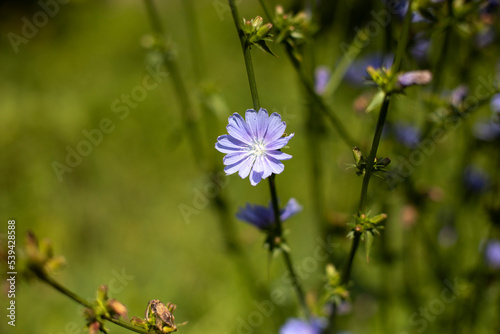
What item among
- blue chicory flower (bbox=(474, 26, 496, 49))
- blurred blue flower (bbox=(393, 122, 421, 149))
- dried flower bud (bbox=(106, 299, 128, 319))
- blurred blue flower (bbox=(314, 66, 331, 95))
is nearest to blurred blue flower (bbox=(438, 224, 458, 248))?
blurred blue flower (bbox=(393, 122, 421, 149))

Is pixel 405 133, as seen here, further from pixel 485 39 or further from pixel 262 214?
pixel 262 214

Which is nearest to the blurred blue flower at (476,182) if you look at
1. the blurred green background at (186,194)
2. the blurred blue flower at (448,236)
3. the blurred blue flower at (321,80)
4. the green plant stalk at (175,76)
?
the blurred green background at (186,194)

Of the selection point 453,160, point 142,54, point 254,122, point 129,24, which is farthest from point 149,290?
point 129,24

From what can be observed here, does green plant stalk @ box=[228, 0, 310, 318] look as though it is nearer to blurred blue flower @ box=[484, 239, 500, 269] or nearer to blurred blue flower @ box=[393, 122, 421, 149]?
blurred blue flower @ box=[393, 122, 421, 149]

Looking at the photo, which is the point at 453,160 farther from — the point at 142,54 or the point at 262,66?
the point at 142,54

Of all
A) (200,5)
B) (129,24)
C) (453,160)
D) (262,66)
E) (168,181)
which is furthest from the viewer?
(200,5)

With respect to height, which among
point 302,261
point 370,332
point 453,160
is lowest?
point 370,332
